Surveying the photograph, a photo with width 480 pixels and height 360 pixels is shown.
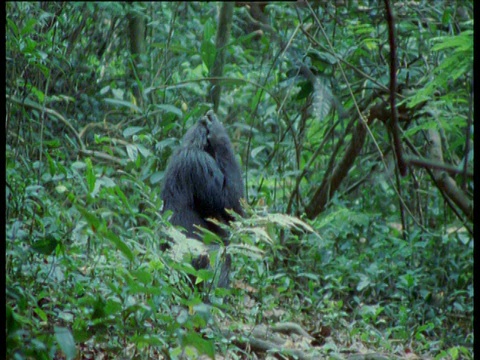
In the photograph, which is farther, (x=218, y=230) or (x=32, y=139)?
(x=218, y=230)

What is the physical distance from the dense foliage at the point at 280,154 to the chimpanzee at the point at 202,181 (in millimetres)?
216

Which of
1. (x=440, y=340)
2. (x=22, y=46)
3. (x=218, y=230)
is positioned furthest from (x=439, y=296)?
(x=22, y=46)

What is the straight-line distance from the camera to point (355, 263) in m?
6.38

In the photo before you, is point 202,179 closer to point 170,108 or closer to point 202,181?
point 202,181

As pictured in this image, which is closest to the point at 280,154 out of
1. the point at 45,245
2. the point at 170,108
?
the point at 170,108

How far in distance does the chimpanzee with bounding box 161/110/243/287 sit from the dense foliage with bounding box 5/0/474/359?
0.22m

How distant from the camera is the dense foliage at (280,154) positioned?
397 centimetres

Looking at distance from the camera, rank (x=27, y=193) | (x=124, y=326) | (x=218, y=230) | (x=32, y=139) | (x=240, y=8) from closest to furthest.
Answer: (x=124, y=326) < (x=27, y=193) < (x=32, y=139) < (x=218, y=230) < (x=240, y=8)

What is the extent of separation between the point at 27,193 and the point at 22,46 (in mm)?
804

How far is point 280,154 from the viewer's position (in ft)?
22.2

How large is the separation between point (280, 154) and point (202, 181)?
1.51 meters

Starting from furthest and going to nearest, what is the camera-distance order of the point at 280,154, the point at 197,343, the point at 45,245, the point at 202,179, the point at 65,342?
the point at 280,154, the point at 202,179, the point at 45,245, the point at 197,343, the point at 65,342

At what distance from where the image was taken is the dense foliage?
156 inches

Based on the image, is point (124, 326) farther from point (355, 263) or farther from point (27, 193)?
point (355, 263)
